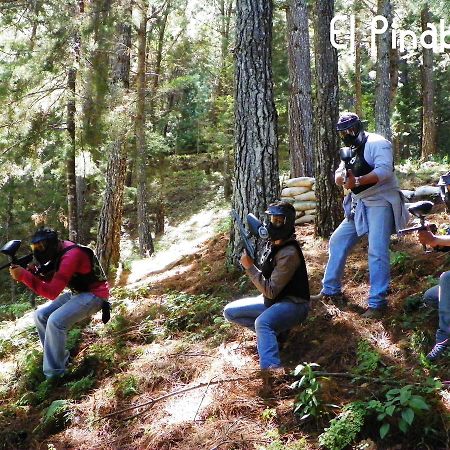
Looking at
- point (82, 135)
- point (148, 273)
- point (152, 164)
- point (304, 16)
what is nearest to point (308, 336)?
point (148, 273)

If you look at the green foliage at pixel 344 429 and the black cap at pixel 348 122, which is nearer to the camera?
the green foliage at pixel 344 429

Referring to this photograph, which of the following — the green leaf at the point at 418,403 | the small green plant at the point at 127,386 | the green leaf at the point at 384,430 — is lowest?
the small green plant at the point at 127,386

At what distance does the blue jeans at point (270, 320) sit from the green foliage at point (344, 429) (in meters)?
1.09

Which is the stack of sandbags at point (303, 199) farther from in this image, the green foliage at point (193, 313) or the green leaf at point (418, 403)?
the green leaf at point (418, 403)

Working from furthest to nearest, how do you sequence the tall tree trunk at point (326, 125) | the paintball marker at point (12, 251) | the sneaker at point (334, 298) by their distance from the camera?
the tall tree trunk at point (326, 125) → the paintball marker at point (12, 251) → the sneaker at point (334, 298)

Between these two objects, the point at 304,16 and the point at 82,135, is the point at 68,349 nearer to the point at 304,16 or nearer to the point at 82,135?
the point at 82,135

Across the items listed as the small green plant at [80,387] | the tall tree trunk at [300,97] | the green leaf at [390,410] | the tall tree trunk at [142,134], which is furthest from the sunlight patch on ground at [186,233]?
the green leaf at [390,410]

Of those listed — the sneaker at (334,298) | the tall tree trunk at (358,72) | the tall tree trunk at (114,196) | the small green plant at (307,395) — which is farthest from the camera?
the tall tree trunk at (358,72)

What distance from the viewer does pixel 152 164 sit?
2003 cm

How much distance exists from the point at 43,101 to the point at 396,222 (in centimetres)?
887

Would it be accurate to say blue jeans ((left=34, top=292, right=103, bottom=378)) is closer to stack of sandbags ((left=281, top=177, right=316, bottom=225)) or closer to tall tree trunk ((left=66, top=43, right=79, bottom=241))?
stack of sandbags ((left=281, top=177, right=316, bottom=225))

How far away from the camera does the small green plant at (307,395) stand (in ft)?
13.1

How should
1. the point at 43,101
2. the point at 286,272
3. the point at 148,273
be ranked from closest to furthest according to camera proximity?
the point at 286,272, the point at 148,273, the point at 43,101

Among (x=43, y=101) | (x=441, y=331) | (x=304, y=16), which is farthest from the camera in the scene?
(x=304, y=16)
